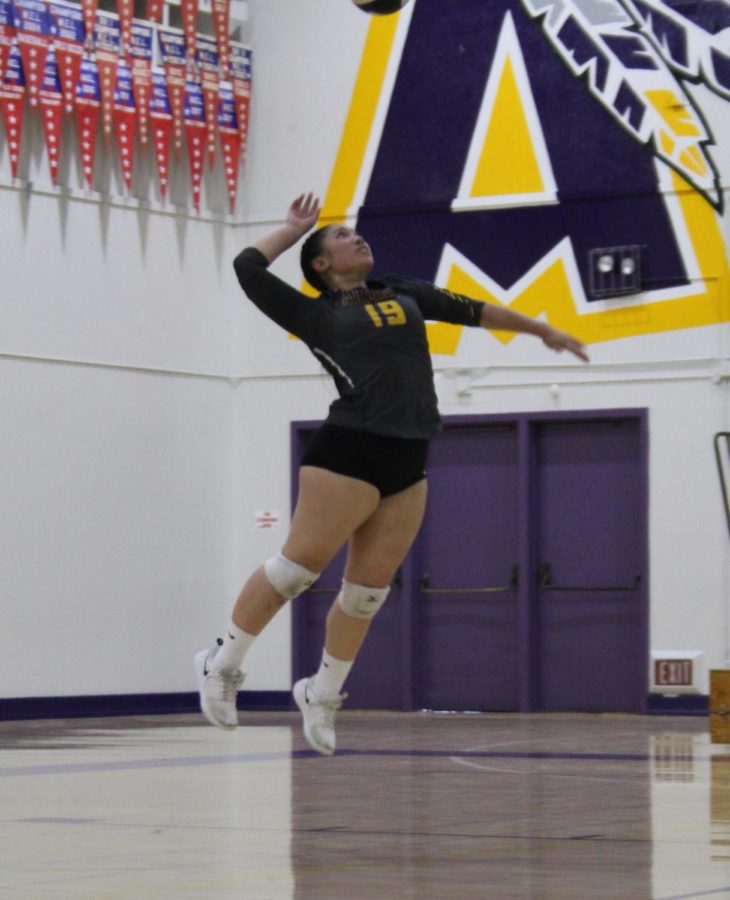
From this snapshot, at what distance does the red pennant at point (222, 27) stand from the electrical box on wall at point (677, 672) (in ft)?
21.3

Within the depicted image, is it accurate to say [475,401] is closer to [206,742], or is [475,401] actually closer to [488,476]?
[488,476]

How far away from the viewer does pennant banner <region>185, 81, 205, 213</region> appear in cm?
1653

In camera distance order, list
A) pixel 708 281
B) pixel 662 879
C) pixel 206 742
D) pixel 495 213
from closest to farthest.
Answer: pixel 662 879 → pixel 206 742 → pixel 708 281 → pixel 495 213

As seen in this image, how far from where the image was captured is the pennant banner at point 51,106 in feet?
50.1

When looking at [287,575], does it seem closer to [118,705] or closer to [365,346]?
[365,346]

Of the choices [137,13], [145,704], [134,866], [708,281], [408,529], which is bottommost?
[145,704]

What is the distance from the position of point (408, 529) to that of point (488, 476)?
30.5 ft

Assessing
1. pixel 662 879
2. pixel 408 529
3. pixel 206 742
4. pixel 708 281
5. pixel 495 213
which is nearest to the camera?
pixel 662 879

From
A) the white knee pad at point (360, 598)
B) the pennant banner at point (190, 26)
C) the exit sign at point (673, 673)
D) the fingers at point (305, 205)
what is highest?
the pennant banner at point (190, 26)

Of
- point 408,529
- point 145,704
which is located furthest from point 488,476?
point 408,529

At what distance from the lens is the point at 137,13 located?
16.4m

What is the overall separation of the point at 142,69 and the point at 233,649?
9.92m

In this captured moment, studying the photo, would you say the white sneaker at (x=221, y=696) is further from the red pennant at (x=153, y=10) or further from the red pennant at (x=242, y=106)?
the red pennant at (x=242, y=106)

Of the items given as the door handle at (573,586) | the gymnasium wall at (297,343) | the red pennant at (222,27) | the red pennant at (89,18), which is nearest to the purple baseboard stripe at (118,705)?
the gymnasium wall at (297,343)
